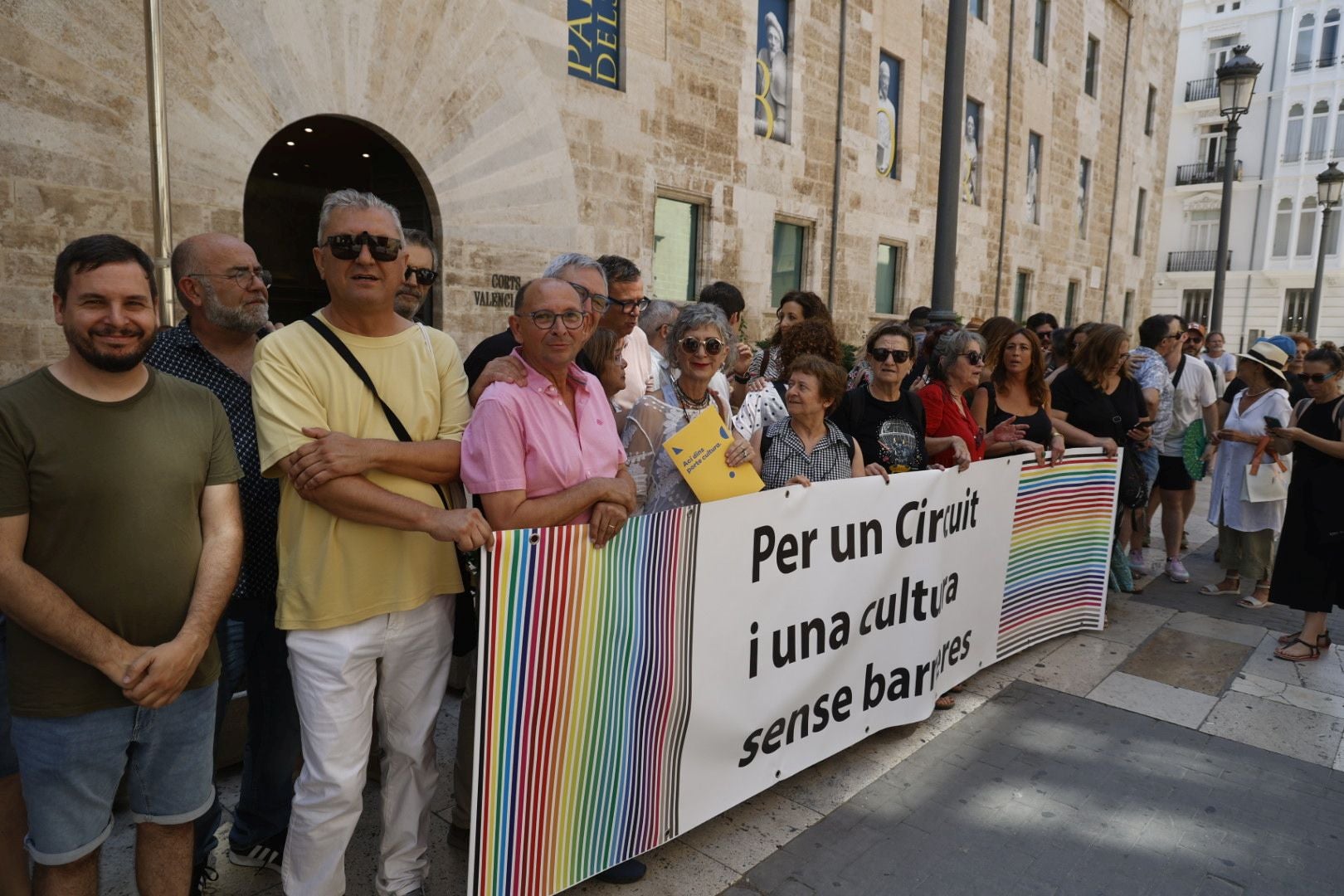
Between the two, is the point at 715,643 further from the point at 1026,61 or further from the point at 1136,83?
the point at 1136,83

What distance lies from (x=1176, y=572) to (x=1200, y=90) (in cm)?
4103

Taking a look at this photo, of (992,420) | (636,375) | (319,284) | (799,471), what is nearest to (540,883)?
(799,471)

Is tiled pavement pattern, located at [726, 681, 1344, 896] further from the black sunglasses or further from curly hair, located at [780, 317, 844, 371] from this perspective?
the black sunglasses

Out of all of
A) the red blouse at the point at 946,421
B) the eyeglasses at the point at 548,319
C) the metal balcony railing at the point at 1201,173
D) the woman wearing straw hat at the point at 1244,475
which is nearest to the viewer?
the eyeglasses at the point at 548,319

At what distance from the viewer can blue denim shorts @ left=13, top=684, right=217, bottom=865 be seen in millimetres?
1984

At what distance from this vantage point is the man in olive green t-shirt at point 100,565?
1886 millimetres

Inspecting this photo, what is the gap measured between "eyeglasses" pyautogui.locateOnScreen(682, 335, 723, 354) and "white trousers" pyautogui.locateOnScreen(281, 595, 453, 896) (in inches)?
53.3

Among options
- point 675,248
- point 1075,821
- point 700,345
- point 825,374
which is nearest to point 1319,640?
point 1075,821

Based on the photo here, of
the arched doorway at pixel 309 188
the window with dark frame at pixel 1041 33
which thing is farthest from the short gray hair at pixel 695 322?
the window with dark frame at pixel 1041 33

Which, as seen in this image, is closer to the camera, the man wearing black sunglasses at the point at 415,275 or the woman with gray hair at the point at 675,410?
the woman with gray hair at the point at 675,410

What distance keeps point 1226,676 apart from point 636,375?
13.0 ft

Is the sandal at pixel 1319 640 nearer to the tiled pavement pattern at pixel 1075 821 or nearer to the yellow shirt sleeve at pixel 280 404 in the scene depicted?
the tiled pavement pattern at pixel 1075 821

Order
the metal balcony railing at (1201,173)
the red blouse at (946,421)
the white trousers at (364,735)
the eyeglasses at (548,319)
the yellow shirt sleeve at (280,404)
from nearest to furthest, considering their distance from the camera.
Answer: the yellow shirt sleeve at (280,404) → the white trousers at (364,735) → the eyeglasses at (548,319) → the red blouse at (946,421) → the metal balcony railing at (1201,173)

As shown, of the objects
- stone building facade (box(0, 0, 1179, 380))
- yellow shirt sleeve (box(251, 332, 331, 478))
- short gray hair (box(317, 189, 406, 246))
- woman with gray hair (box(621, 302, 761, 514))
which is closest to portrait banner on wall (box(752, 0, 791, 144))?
stone building facade (box(0, 0, 1179, 380))
